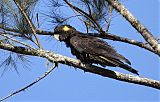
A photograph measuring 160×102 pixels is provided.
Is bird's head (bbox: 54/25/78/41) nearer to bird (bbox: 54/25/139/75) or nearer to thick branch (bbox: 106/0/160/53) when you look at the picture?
bird (bbox: 54/25/139/75)

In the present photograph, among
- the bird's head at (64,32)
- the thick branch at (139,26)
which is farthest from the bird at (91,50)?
the thick branch at (139,26)

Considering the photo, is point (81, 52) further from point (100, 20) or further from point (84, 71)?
point (100, 20)

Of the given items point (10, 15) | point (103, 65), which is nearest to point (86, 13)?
point (10, 15)

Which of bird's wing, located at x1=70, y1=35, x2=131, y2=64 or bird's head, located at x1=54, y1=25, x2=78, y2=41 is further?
bird's head, located at x1=54, y1=25, x2=78, y2=41

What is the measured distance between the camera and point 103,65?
1387 millimetres

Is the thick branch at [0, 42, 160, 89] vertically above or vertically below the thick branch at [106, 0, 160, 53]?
below

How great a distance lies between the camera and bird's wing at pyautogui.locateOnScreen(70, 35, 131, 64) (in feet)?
4.38

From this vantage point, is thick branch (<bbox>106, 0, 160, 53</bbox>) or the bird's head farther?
the bird's head

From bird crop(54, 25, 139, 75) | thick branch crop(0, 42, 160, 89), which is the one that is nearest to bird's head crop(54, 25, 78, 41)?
bird crop(54, 25, 139, 75)

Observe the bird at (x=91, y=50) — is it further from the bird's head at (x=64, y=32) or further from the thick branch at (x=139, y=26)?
the thick branch at (x=139, y=26)

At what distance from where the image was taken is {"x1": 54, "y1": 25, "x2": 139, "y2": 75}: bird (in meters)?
1.33

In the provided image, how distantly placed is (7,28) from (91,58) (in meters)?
0.59

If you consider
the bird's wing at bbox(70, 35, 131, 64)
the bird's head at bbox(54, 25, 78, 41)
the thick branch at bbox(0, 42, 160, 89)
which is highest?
the bird's head at bbox(54, 25, 78, 41)

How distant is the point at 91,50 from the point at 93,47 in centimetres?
1
